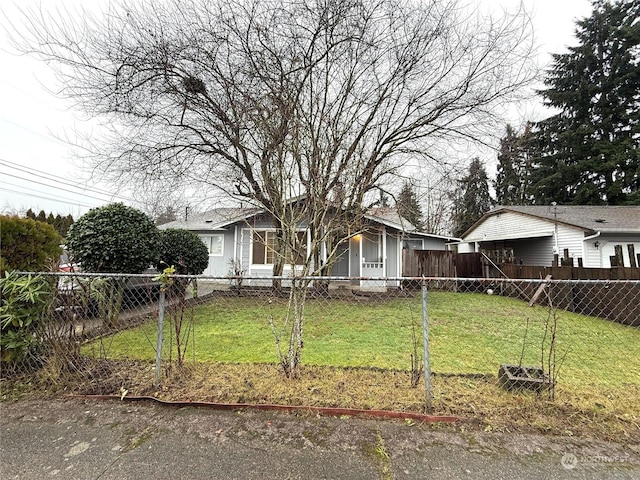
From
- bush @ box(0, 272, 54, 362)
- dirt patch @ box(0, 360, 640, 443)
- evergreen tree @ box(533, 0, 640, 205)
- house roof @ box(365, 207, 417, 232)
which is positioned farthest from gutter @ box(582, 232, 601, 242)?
bush @ box(0, 272, 54, 362)

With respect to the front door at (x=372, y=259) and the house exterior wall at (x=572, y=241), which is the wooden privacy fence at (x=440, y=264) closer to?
the front door at (x=372, y=259)

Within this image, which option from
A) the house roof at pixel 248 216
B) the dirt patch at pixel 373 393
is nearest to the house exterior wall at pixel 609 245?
the house roof at pixel 248 216

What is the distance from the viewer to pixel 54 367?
3070 millimetres

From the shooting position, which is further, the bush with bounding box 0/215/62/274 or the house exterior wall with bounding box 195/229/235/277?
the house exterior wall with bounding box 195/229/235/277

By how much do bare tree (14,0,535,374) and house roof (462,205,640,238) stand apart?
704cm

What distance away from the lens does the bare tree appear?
4277 mm

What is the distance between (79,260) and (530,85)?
11.9m

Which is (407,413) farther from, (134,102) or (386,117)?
(134,102)

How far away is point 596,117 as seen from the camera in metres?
19.7

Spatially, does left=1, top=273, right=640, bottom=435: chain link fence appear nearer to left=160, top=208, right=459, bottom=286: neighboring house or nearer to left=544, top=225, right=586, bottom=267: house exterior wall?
left=160, top=208, right=459, bottom=286: neighboring house

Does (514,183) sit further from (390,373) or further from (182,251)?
(390,373)

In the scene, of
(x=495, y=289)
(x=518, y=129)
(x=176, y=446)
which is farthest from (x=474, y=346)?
(x=495, y=289)

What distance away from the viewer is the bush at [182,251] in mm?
9930

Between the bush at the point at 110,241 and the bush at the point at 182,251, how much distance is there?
253cm
